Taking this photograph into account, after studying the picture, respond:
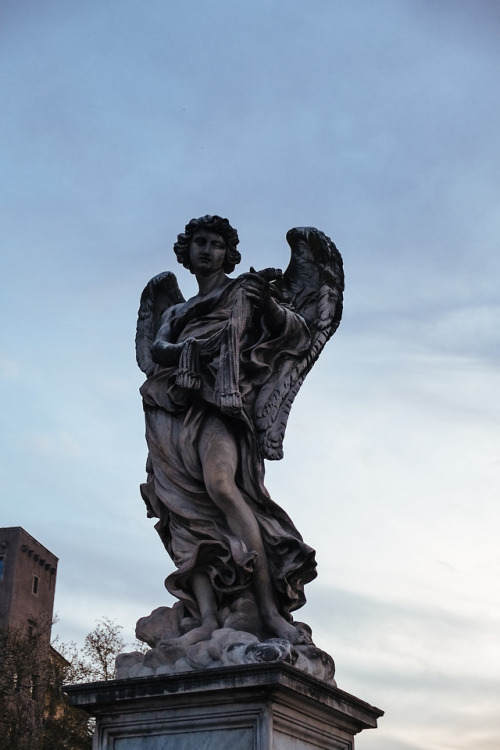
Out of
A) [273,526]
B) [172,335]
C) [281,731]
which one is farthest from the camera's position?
[172,335]

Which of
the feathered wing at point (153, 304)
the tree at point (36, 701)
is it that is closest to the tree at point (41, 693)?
the tree at point (36, 701)

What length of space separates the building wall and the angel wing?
42.0 m

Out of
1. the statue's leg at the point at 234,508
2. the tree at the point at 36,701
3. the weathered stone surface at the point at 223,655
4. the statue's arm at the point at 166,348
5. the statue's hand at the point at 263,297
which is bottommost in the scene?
the weathered stone surface at the point at 223,655

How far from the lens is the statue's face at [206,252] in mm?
7867

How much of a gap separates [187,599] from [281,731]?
1.22m

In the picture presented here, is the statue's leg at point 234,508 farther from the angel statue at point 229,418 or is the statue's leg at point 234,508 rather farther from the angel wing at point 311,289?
the angel wing at point 311,289

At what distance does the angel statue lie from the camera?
687 centimetres

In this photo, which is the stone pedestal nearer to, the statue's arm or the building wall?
the statue's arm

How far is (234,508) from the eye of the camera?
6.96 meters

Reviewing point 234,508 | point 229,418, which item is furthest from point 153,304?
point 234,508

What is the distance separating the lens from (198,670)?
6141 millimetres

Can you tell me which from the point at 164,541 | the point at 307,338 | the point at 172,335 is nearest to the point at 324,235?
the point at 307,338

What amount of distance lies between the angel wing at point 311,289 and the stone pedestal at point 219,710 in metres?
2.23

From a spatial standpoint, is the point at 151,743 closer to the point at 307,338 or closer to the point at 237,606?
the point at 237,606
